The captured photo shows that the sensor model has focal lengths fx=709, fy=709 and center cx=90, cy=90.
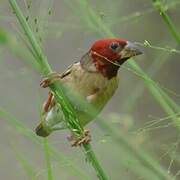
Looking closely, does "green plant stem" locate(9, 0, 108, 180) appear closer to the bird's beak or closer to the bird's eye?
the bird's beak

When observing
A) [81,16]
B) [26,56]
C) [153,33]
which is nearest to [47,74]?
[26,56]

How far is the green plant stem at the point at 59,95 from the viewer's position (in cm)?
186

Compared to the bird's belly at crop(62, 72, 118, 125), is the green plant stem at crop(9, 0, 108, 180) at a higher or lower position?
higher

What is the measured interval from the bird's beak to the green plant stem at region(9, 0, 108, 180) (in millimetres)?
920

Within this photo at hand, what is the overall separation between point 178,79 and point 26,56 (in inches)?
135

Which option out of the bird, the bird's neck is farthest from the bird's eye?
the bird's neck

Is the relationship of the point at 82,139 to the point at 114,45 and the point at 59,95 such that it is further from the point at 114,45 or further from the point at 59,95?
the point at 114,45

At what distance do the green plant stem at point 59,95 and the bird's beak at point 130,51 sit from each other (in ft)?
3.02

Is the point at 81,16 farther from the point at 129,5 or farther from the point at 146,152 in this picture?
the point at 129,5

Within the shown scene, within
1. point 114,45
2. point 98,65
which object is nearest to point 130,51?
point 114,45

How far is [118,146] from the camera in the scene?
2.40 metres

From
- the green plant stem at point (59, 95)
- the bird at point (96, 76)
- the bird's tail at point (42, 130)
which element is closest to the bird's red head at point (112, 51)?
the bird at point (96, 76)

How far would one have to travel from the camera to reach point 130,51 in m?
2.94

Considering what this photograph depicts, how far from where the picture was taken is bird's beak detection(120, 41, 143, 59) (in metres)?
2.92
